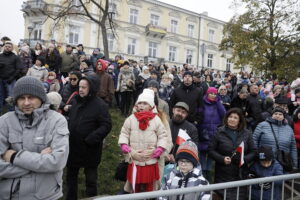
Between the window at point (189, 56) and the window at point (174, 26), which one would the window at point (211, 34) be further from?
the window at point (174, 26)

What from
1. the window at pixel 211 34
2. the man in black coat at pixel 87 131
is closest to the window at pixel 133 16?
the window at pixel 211 34

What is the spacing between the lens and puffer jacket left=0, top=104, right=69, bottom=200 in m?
2.55

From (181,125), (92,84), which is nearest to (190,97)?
(181,125)

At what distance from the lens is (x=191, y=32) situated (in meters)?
49.2

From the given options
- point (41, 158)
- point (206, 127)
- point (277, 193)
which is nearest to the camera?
point (41, 158)

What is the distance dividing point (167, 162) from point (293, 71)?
21.0m

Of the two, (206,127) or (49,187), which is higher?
(206,127)

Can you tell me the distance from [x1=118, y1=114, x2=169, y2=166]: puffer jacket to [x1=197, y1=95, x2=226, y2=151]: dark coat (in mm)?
1934

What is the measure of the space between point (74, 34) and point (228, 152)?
35.9 metres

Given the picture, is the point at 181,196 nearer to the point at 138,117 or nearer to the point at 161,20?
the point at 138,117

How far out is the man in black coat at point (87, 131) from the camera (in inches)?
164

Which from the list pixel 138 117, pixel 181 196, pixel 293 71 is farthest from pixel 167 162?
pixel 293 71

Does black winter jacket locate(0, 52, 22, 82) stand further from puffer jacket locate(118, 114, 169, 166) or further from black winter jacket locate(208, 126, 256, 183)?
black winter jacket locate(208, 126, 256, 183)

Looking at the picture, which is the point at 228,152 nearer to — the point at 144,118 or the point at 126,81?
the point at 144,118
